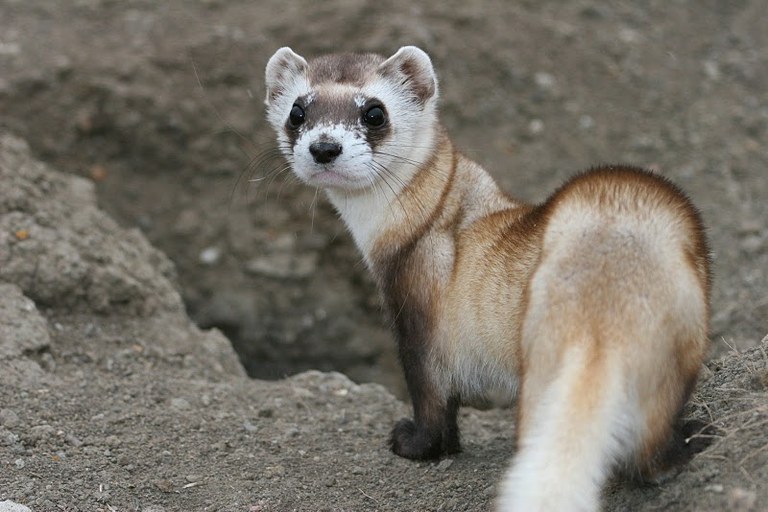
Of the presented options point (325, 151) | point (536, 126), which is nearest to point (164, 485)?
point (325, 151)

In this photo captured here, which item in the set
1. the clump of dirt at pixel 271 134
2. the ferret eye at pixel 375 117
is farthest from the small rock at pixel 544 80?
the ferret eye at pixel 375 117

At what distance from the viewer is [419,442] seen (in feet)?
13.0

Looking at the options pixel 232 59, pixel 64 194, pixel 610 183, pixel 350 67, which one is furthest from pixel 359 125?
pixel 232 59

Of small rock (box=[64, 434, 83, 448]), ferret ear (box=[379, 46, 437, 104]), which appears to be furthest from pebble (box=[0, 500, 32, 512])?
ferret ear (box=[379, 46, 437, 104])

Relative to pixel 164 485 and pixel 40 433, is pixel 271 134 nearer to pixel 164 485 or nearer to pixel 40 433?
pixel 40 433

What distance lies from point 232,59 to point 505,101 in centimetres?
189

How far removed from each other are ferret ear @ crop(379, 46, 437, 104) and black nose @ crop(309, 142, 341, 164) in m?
0.57

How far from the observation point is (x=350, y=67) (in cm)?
406

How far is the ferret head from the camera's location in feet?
12.3

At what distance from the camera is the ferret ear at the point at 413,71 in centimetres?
410

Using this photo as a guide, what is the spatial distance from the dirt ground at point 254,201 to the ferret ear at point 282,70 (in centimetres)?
85

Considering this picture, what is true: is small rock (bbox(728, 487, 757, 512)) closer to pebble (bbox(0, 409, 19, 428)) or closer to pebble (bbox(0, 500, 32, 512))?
pebble (bbox(0, 500, 32, 512))

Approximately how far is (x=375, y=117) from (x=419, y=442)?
52.6 inches

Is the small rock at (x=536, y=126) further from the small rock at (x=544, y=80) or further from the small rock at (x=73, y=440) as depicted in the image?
the small rock at (x=73, y=440)
